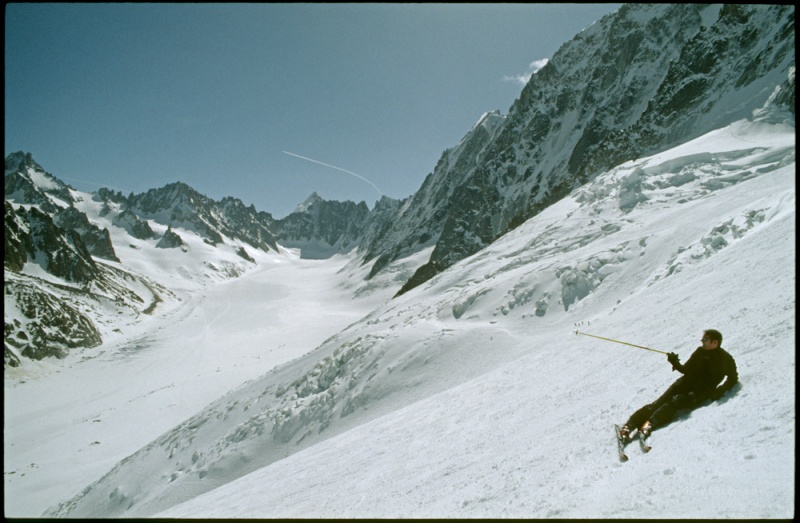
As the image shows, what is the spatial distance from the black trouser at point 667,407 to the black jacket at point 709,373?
0.27 feet

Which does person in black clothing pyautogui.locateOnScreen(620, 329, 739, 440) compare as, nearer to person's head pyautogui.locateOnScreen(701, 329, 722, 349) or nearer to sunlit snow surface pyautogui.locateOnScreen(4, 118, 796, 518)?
person's head pyautogui.locateOnScreen(701, 329, 722, 349)

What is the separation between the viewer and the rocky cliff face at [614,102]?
141 ft

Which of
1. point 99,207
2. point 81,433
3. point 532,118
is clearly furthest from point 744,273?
point 99,207

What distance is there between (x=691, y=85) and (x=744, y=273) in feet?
176

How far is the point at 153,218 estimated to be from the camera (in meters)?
199

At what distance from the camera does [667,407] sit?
5.74 meters

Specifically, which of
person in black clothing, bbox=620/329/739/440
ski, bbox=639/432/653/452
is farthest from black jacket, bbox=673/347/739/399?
ski, bbox=639/432/653/452

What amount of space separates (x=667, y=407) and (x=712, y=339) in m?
1.16

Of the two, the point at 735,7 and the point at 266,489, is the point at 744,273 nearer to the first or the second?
the point at 266,489

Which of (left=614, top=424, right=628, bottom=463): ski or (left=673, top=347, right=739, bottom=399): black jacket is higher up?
(left=673, top=347, right=739, bottom=399): black jacket

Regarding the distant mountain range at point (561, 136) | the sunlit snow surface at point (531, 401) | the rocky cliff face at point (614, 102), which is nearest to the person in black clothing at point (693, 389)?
the sunlit snow surface at point (531, 401)

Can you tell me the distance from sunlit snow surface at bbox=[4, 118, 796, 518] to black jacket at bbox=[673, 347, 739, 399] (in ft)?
0.64

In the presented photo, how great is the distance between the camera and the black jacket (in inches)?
216

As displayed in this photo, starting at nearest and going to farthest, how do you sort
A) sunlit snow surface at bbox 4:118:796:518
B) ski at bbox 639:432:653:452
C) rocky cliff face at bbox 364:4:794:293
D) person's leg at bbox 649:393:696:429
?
1. sunlit snow surface at bbox 4:118:796:518
2. ski at bbox 639:432:653:452
3. person's leg at bbox 649:393:696:429
4. rocky cliff face at bbox 364:4:794:293
